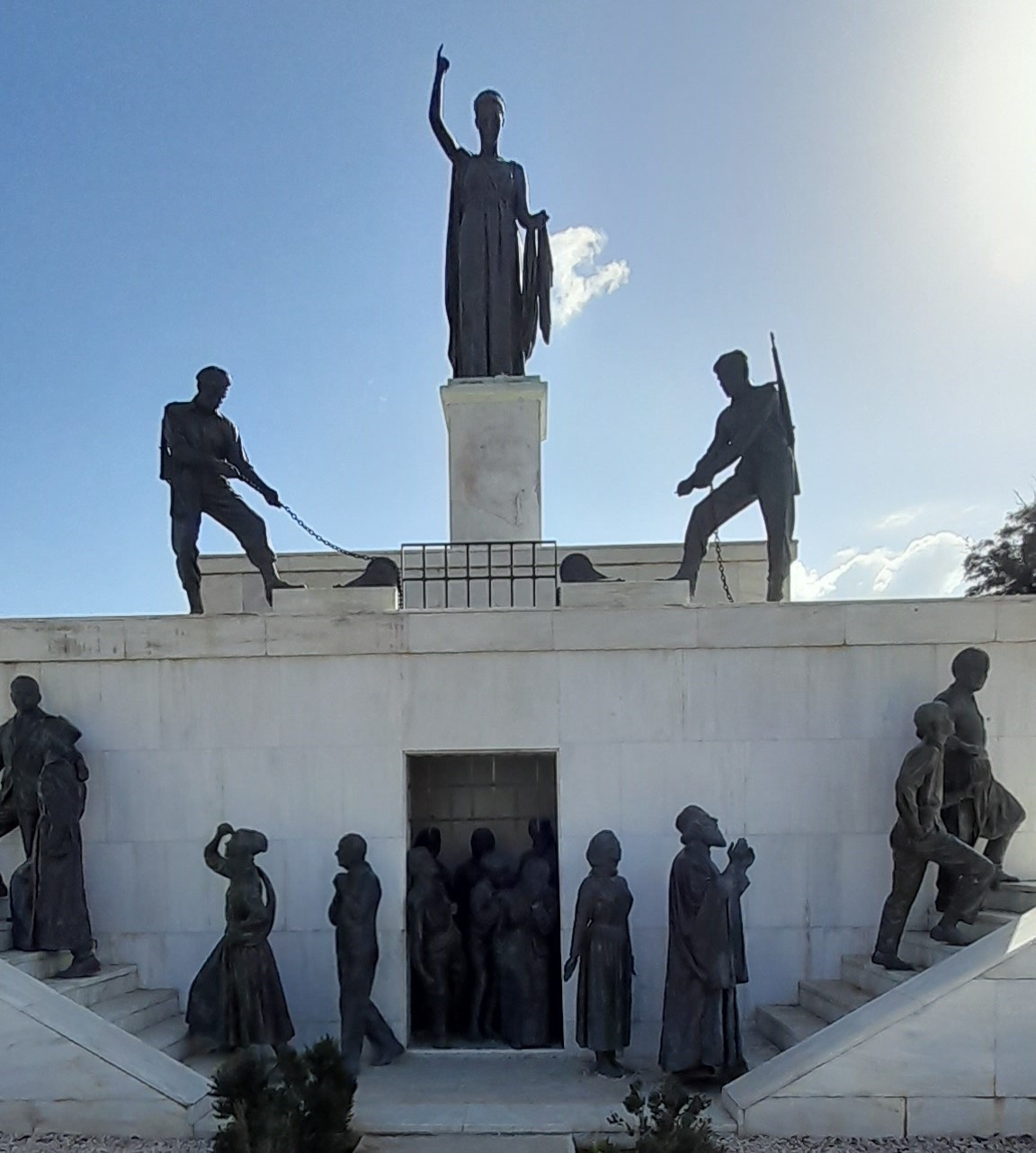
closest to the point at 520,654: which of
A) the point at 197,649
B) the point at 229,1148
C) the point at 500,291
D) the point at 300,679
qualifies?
the point at 300,679

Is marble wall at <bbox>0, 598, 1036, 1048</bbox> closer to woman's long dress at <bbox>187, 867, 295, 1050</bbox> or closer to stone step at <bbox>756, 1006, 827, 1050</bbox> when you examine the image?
stone step at <bbox>756, 1006, 827, 1050</bbox>

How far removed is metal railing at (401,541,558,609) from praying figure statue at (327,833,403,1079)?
3.42 m

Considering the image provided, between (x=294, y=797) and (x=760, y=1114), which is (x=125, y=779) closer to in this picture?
(x=294, y=797)

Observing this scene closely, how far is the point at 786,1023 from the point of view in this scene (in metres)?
7.80

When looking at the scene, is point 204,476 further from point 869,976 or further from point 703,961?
point 869,976

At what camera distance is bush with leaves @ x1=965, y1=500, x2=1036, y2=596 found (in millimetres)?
27625

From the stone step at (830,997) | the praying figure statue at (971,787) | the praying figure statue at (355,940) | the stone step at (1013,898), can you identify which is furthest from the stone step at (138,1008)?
the stone step at (1013,898)

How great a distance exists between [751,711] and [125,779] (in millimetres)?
5200

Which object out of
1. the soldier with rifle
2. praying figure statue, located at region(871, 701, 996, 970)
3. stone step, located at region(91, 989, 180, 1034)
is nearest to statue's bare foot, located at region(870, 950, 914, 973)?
praying figure statue, located at region(871, 701, 996, 970)

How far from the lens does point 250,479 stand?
9.96 m

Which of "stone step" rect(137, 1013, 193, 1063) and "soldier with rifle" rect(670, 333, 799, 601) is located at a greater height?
"soldier with rifle" rect(670, 333, 799, 601)

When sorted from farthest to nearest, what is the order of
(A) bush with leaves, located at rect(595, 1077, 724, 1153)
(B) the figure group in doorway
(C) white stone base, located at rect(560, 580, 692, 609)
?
(C) white stone base, located at rect(560, 580, 692, 609), (B) the figure group in doorway, (A) bush with leaves, located at rect(595, 1077, 724, 1153)

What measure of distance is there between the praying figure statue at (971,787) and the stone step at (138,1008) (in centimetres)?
598

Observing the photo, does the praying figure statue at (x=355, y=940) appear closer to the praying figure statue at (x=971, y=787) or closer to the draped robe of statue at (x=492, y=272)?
the praying figure statue at (x=971, y=787)
